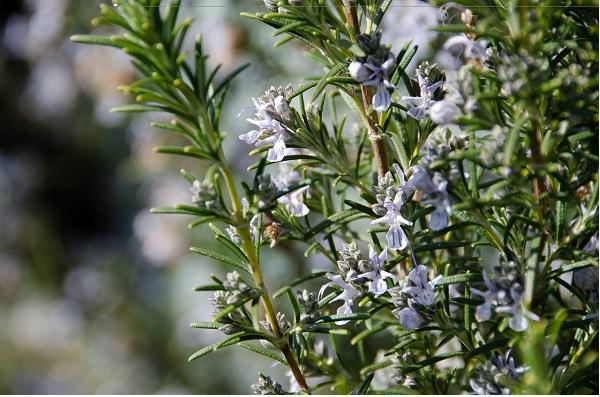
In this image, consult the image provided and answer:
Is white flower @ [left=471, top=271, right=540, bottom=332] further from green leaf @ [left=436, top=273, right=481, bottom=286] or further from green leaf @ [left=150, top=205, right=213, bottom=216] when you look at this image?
green leaf @ [left=150, top=205, right=213, bottom=216]

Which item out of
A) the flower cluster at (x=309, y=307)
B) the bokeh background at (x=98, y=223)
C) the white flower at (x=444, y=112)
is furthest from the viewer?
the bokeh background at (x=98, y=223)

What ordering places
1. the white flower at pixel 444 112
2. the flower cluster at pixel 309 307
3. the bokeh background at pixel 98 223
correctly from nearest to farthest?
the white flower at pixel 444 112 → the flower cluster at pixel 309 307 → the bokeh background at pixel 98 223

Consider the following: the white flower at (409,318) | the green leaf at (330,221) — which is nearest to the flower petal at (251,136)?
the green leaf at (330,221)

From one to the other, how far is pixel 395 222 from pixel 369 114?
0.35ft

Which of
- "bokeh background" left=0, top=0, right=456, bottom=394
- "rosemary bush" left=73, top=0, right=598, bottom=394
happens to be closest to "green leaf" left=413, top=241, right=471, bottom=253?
"rosemary bush" left=73, top=0, right=598, bottom=394

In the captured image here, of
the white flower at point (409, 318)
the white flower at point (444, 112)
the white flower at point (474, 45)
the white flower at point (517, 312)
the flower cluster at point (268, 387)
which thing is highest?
the white flower at point (474, 45)

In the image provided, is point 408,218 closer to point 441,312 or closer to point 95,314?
point 441,312

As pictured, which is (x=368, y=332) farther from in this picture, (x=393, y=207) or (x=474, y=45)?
(x=474, y=45)

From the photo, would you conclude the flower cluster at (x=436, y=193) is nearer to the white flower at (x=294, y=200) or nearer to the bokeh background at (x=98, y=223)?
the white flower at (x=294, y=200)

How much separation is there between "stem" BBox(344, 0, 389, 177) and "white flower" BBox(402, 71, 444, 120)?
4 cm

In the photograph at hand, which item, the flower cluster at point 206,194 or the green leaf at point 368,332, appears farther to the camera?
the green leaf at point 368,332

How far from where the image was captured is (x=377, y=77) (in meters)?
0.61

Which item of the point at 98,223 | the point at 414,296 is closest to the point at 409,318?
the point at 414,296

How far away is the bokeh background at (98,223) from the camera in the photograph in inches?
86.8
